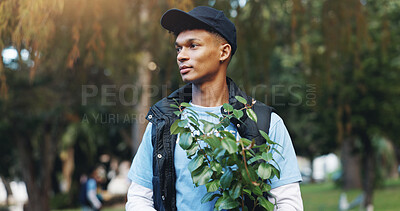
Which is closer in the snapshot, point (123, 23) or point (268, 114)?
point (268, 114)

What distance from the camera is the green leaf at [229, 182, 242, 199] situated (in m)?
1.75

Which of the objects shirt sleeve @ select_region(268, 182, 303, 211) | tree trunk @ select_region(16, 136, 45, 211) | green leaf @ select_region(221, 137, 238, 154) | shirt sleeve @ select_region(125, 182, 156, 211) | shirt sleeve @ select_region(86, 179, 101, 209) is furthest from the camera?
tree trunk @ select_region(16, 136, 45, 211)

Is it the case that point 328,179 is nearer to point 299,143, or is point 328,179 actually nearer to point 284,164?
point 299,143

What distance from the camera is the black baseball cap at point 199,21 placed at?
2150 millimetres

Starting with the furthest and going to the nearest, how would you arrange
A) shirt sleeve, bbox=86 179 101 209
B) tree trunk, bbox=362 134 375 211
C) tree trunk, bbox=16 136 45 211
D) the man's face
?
tree trunk, bbox=16 136 45 211 → tree trunk, bbox=362 134 375 211 → shirt sleeve, bbox=86 179 101 209 → the man's face

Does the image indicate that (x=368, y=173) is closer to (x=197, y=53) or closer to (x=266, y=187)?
(x=197, y=53)

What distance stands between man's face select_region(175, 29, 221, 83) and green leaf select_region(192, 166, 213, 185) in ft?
1.73

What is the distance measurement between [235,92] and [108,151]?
2733cm

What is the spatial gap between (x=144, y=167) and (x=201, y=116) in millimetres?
340

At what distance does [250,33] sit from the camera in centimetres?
540

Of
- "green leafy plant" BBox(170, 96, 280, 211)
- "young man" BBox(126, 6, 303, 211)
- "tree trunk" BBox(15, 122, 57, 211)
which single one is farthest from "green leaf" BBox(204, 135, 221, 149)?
"tree trunk" BBox(15, 122, 57, 211)

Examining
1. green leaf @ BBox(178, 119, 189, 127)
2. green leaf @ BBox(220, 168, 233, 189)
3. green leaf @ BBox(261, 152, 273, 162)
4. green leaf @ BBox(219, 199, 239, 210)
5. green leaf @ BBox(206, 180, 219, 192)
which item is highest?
green leaf @ BBox(178, 119, 189, 127)

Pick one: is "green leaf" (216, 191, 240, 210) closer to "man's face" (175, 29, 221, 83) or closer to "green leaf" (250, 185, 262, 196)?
"green leaf" (250, 185, 262, 196)

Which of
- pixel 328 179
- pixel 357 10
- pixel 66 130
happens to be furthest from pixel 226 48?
pixel 328 179
